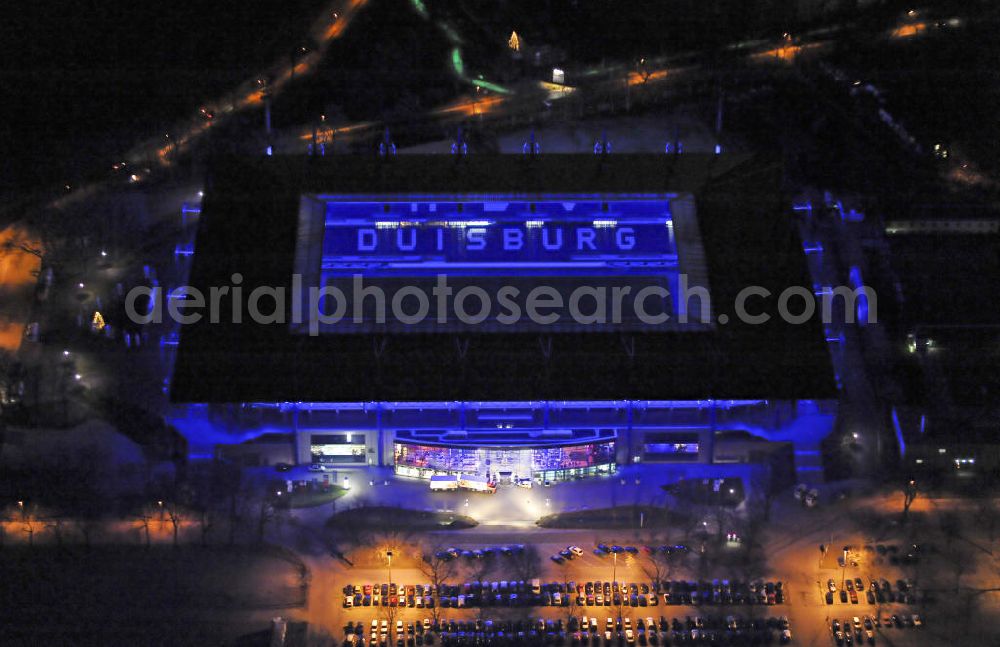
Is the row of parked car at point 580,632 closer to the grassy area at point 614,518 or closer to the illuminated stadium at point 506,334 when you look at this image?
the grassy area at point 614,518

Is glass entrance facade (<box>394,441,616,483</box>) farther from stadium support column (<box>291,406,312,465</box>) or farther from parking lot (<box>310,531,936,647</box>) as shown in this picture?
parking lot (<box>310,531,936,647</box>)

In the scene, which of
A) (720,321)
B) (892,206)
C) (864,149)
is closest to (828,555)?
(720,321)

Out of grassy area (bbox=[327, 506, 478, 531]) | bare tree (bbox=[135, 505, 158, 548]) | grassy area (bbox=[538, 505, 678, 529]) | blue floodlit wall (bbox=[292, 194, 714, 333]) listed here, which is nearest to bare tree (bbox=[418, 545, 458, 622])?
grassy area (bbox=[327, 506, 478, 531])

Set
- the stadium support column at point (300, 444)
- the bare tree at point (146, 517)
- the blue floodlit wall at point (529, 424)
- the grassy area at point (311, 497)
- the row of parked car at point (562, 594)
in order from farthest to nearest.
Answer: the stadium support column at point (300, 444) → the blue floodlit wall at point (529, 424) → the grassy area at point (311, 497) → the bare tree at point (146, 517) → the row of parked car at point (562, 594)

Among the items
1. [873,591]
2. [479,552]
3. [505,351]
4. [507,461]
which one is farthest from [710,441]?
[479,552]

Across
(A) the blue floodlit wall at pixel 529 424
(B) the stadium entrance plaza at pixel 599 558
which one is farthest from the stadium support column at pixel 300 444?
(B) the stadium entrance plaza at pixel 599 558
